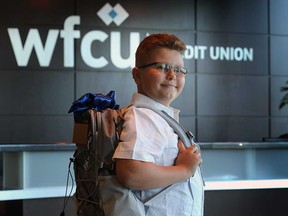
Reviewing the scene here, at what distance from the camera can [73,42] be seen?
5.93m

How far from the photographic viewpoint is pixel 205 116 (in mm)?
6453

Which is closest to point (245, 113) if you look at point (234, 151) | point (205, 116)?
point (205, 116)

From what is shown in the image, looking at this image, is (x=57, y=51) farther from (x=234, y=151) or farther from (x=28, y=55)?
(x=234, y=151)

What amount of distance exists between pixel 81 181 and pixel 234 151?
2093mm

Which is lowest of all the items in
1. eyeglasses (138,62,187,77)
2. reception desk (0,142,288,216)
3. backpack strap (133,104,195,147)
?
reception desk (0,142,288,216)

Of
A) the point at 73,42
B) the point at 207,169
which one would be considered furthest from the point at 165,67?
the point at 73,42

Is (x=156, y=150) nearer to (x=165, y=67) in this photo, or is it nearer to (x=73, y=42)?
(x=165, y=67)

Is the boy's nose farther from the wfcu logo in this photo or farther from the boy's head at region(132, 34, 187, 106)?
the wfcu logo

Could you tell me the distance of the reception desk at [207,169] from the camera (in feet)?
8.68

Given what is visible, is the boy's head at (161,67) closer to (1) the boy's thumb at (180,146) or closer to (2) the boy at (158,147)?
(2) the boy at (158,147)

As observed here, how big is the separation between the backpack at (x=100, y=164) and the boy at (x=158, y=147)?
0.02m

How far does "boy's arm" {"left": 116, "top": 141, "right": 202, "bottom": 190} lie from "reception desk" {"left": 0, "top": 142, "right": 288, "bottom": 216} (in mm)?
1562

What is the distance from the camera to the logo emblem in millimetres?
6082

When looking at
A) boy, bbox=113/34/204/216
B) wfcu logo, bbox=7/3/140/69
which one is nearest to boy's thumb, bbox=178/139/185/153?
boy, bbox=113/34/204/216
